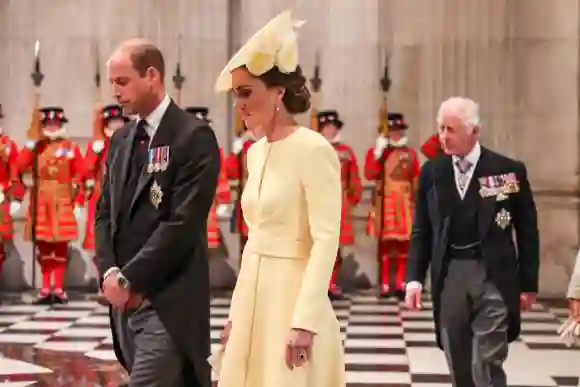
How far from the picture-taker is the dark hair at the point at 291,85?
281cm

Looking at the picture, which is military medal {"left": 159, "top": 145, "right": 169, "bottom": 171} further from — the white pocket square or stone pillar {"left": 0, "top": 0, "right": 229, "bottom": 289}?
stone pillar {"left": 0, "top": 0, "right": 229, "bottom": 289}

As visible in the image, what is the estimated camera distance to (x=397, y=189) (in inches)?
391

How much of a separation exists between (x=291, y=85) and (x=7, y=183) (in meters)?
7.02

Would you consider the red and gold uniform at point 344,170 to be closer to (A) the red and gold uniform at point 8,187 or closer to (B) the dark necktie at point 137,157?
(A) the red and gold uniform at point 8,187

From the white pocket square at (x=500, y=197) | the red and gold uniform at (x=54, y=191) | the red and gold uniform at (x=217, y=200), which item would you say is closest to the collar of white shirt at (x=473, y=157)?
the white pocket square at (x=500, y=197)

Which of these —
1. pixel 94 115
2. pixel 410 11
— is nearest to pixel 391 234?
pixel 410 11

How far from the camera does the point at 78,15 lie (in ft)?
34.6

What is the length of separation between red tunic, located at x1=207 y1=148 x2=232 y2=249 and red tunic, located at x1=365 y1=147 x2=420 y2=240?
1.34m

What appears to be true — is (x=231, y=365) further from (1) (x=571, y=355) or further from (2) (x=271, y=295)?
(1) (x=571, y=355)

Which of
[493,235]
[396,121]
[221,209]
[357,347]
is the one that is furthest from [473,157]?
[396,121]

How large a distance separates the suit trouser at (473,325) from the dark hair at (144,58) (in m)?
1.60

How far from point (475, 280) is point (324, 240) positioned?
5.09 ft

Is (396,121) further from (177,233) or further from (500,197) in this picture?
(177,233)

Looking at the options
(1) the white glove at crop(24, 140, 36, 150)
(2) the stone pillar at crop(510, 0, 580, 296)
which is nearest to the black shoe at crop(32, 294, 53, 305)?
(1) the white glove at crop(24, 140, 36, 150)
